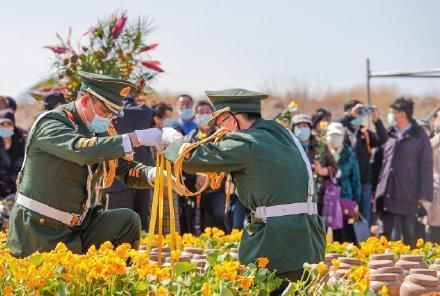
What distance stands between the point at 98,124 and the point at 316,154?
201 inches

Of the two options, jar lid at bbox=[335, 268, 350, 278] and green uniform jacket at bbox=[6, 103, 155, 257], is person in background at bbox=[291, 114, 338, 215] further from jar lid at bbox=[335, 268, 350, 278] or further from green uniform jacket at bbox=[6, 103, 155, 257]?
green uniform jacket at bbox=[6, 103, 155, 257]

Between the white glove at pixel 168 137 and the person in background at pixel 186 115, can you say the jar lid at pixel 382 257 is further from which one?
the person in background at pixel 186 115

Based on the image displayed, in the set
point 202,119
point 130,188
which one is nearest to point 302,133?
point 202,119

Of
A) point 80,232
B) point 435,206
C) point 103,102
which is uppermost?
point 103,102

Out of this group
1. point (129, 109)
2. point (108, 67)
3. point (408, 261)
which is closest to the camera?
point (408, 261)

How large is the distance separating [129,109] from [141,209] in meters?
1.18

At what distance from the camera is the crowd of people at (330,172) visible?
1086 centimetres

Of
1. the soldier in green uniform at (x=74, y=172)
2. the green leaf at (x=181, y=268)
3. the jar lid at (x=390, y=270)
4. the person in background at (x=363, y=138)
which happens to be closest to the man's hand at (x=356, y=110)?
the person in background at (x=363, y=138)

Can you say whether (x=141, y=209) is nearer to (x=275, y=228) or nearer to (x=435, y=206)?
(x=435, y=206)

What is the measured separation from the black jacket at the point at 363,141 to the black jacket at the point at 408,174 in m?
0.76

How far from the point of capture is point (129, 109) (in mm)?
10602

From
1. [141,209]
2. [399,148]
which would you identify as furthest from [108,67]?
[399,148]

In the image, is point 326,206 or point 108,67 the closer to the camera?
point 108,67

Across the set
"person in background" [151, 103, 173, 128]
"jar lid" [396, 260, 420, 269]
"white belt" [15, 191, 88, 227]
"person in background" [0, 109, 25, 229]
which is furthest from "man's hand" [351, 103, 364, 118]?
"white belt" [15, 191, 88, 227]
